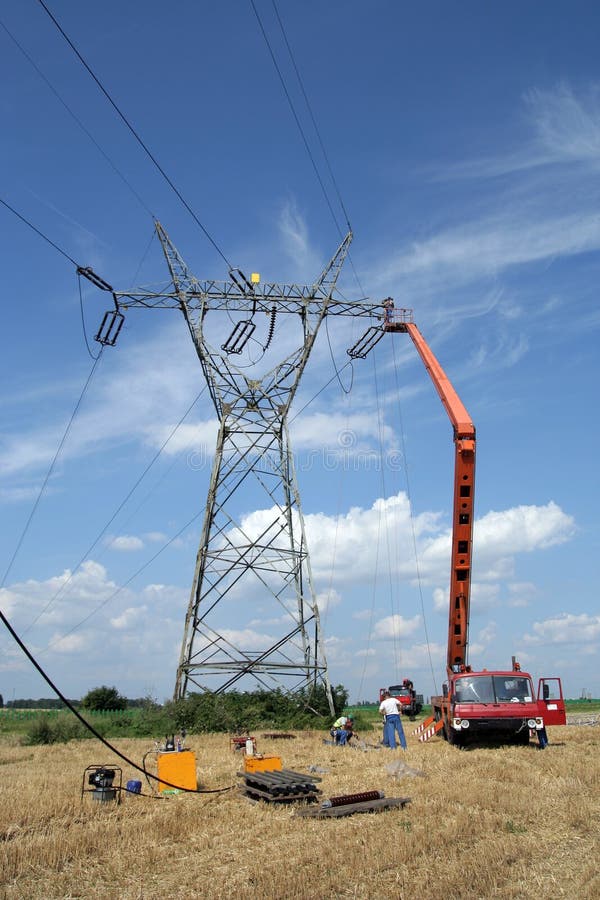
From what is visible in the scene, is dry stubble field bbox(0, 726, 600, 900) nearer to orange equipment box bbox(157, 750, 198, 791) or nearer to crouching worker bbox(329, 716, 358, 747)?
orange equipment box bbox(157, 750, 198, 791)

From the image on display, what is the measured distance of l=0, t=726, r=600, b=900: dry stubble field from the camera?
7.79 m

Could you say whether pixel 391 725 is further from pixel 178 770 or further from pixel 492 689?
pixel 178 770

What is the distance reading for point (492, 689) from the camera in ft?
65.0

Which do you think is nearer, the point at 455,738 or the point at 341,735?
the point at 455,738

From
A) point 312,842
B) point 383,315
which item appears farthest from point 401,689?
point 312,842

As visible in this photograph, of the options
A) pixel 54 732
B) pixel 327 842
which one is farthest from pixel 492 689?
pixel 54 732

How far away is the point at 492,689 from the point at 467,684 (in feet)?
2.03

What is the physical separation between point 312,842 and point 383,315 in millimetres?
21808

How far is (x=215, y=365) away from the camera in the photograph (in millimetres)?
28203

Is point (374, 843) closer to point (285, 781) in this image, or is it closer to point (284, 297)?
point (285, 781)

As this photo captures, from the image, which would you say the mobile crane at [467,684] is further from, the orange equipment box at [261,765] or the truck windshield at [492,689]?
the orange equipment box at [261,765]

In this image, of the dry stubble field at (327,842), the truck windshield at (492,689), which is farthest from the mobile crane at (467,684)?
the dry stubble field at (327,842)

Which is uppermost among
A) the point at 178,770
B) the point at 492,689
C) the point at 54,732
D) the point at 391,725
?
the point at 492,689

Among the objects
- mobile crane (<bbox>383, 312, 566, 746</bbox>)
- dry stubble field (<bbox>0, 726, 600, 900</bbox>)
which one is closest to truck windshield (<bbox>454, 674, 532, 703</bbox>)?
mobile crane (<bbox>383, 312, 566, 746</bbox>)
